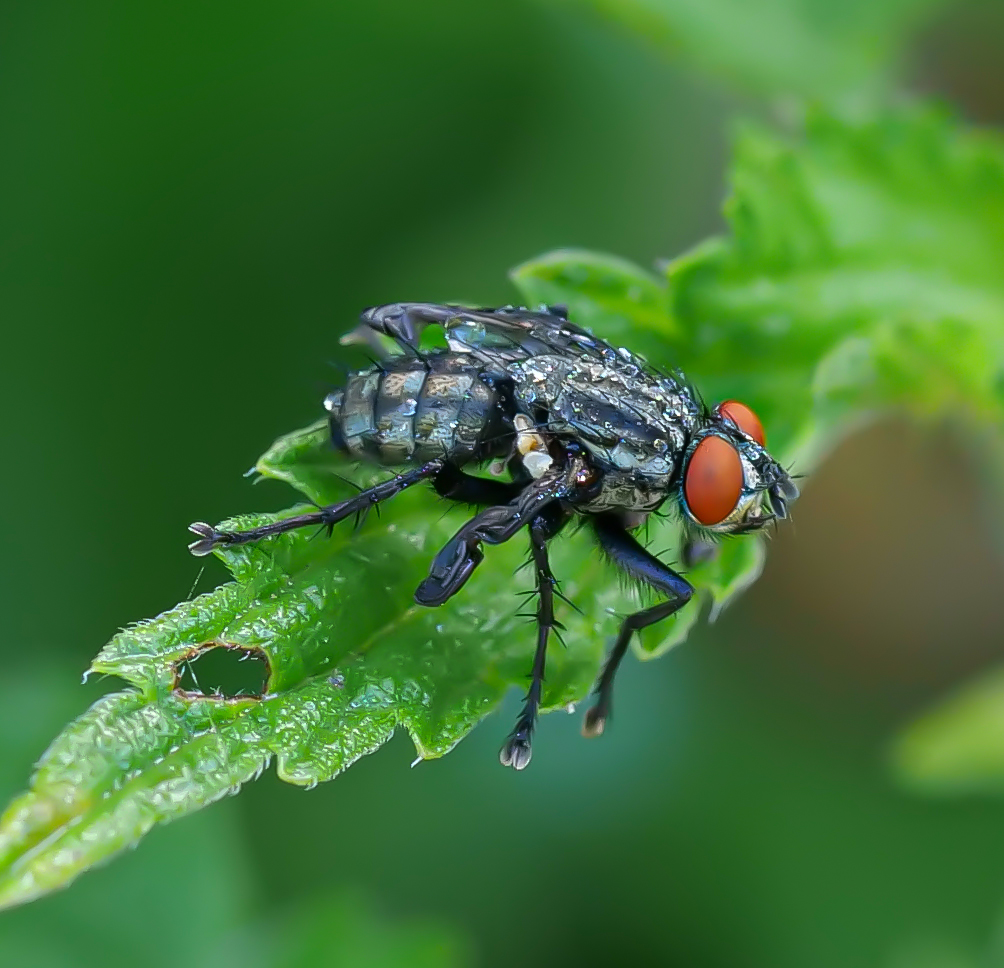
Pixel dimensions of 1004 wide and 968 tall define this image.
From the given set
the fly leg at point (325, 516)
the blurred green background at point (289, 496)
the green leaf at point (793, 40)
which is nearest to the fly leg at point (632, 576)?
the fly leg at point (325, 516)

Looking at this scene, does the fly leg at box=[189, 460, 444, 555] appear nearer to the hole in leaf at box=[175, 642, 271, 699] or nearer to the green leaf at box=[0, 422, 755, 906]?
the green leaf at box=[0, 422, 755, 906]

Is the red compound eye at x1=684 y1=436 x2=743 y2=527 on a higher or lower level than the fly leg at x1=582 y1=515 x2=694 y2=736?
higher

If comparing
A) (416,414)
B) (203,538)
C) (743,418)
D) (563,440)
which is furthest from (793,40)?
(203,538)

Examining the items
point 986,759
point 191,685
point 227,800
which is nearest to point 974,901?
point 986,759

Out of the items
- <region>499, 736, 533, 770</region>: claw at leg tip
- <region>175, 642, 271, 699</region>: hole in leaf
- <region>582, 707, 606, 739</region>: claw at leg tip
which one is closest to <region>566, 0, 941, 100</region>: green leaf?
<region>582, 707, 606, 739</region>: claw at leg tip

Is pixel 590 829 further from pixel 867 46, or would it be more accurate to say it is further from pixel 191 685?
pixel 867 46
